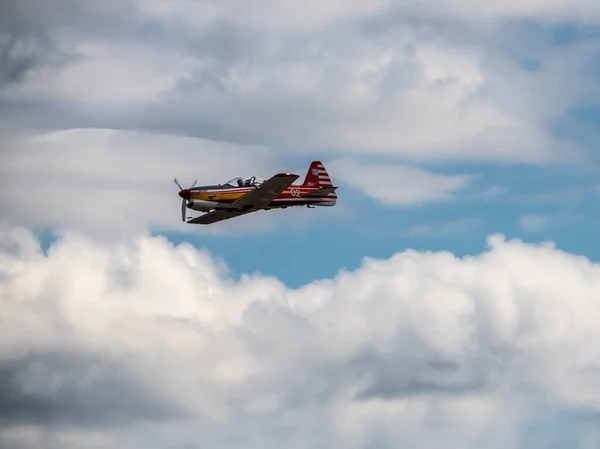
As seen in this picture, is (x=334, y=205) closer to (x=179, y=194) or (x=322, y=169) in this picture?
(x=322, y=169)

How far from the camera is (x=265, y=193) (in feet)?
434

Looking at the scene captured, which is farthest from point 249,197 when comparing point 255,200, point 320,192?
point 320,192

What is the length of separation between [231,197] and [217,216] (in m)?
3.65

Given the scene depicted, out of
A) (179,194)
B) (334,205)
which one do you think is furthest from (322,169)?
(179,194)

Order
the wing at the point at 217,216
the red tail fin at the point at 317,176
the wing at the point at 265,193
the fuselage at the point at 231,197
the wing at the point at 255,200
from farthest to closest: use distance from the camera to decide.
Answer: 1. the red tail fin at the point at 317,176
2. the wing at the point at 217,216
3. the fuselage at the point at 231,197
4. the wing at the point at 255,200
5. the wing at the point at 265,193

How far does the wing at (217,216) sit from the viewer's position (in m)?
136

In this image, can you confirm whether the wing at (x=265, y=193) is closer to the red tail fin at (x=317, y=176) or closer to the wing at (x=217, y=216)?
the wing at (x=217, y=216)

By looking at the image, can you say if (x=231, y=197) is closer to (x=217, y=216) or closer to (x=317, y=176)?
(x=217, y=216)

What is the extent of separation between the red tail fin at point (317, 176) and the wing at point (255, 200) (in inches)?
401

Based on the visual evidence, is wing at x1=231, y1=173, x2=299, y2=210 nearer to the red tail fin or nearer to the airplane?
the airplane

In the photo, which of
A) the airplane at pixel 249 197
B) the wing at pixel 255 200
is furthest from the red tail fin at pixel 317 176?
the wing at pixel 255 200

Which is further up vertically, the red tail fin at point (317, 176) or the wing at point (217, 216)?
the red tail fin at point (317, 176)

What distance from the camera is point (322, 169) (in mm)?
145625

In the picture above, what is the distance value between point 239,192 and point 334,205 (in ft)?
36.0
